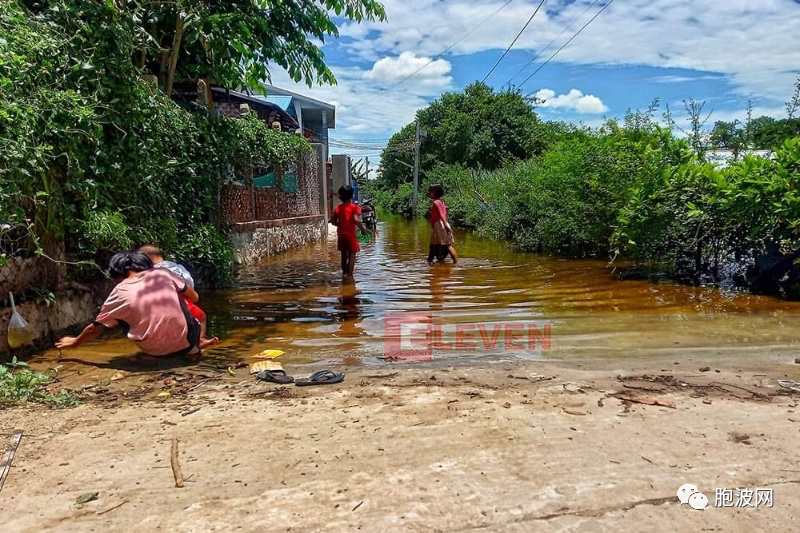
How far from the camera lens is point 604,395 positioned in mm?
3801

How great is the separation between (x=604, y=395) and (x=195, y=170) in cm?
624

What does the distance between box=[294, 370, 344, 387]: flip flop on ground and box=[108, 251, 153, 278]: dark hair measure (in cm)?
169

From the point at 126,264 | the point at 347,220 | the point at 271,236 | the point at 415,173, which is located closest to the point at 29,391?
the point at 126,264

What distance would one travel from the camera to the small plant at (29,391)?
384cm

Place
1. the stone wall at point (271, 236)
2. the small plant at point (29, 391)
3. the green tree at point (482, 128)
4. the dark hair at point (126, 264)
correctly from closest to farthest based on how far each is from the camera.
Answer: the small plant at point (29, 391) < the dark hair at point (126, 264) < the stone wall at point (271, 236) < the green tree at point (482, 128)

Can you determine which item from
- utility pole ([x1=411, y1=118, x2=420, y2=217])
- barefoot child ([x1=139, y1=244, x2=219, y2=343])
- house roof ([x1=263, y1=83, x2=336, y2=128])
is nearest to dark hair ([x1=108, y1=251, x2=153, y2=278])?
barefoot child ([x1=139, y1=244, x2=219, y2=343])

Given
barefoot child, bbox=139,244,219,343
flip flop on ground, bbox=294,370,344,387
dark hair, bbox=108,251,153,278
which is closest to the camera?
flip flop on ground, bbox=294,370,344,387

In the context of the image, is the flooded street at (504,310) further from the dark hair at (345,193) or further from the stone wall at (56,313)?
the dark hair at (345,193)

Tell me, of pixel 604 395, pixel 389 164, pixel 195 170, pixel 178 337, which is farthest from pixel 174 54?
pixel 389 164

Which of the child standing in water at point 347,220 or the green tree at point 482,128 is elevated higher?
the green tree at point 482,128

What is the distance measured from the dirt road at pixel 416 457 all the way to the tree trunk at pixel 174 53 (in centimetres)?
528

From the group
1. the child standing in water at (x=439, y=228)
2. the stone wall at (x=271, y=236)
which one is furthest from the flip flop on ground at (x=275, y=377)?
the child standing in water at (x=439, y=228)

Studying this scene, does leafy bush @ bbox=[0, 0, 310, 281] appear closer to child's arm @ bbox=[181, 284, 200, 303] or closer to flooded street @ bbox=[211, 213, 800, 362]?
child's arm @ bbox=[181, 284, 200, 303]

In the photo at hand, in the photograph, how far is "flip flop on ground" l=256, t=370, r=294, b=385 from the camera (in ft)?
14.0
